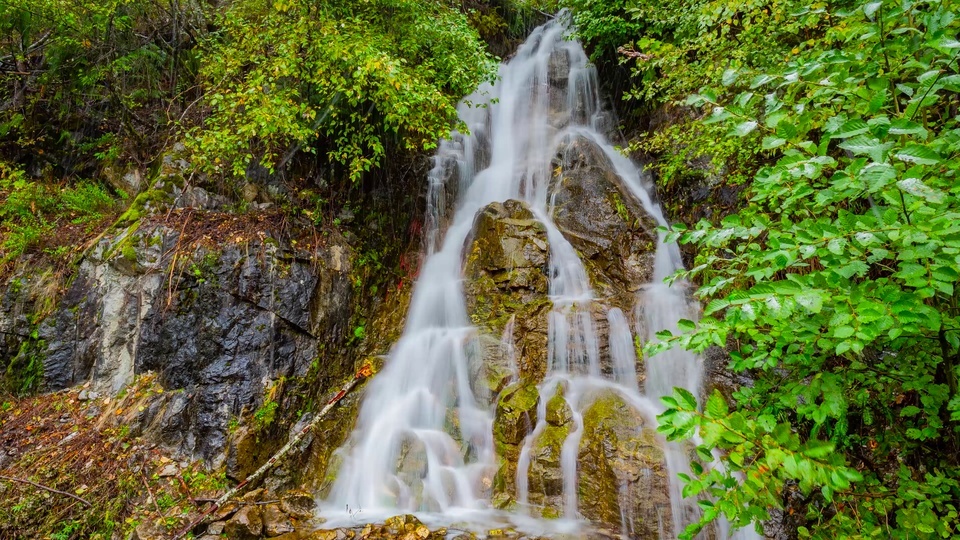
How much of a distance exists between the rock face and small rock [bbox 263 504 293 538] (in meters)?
1.02

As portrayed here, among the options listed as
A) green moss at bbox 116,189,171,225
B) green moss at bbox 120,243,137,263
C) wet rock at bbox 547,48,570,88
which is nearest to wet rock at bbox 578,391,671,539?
green moss at bbox 120,243,137,263

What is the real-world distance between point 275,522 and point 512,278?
4.39 meters

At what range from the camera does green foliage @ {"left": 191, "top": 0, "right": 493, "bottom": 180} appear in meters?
5.67

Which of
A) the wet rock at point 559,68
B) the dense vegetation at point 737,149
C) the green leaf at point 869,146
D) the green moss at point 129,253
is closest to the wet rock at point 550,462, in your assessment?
the dense vegetation at point 737,149

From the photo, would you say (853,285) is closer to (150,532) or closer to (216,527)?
(216,527)

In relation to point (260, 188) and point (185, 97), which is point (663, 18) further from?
point (185, 97)

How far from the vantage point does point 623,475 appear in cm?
447

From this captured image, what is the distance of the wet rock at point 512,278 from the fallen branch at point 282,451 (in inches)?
76.7

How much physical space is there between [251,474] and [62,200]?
5.97 m

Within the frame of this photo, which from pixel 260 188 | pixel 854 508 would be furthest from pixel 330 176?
pixel 854 508

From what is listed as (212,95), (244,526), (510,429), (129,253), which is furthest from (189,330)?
(510,429)

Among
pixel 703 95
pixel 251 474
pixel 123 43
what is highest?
pixel 123 43

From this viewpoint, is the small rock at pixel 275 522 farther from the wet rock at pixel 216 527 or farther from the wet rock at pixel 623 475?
the wet rock at pixel 623 475

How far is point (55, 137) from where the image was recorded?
816cm
